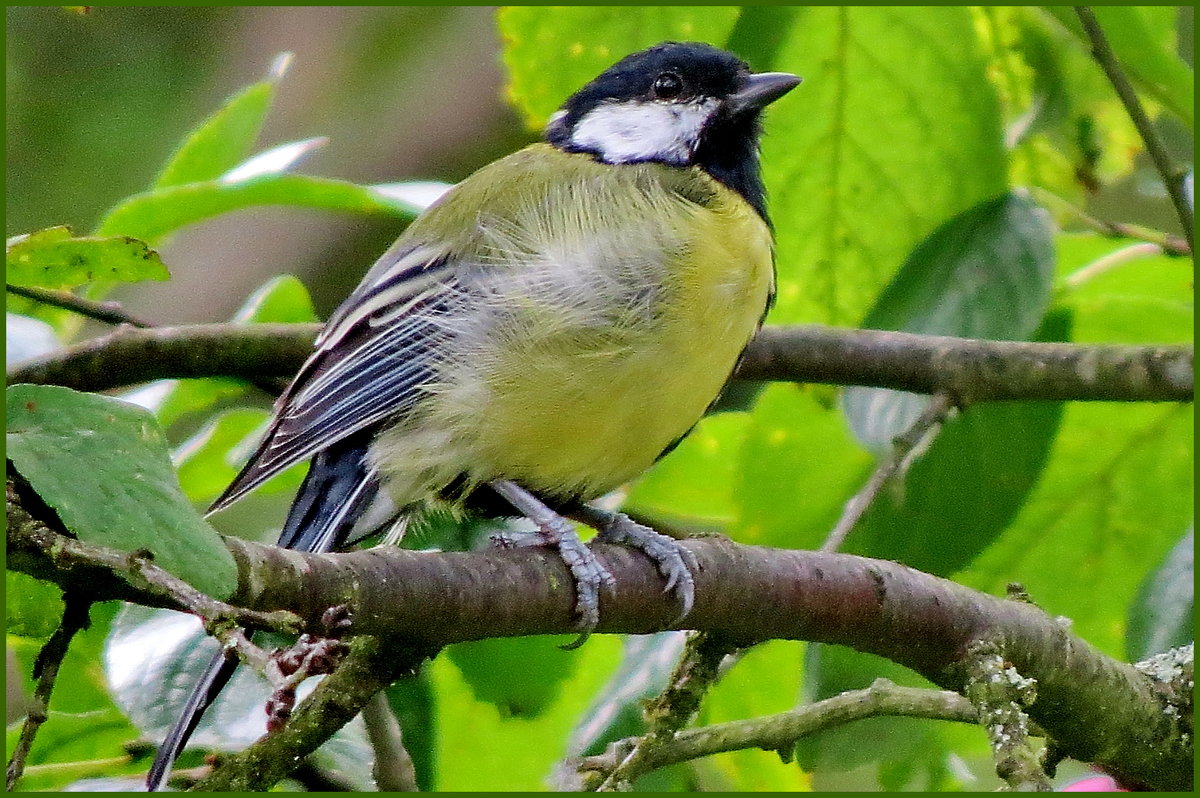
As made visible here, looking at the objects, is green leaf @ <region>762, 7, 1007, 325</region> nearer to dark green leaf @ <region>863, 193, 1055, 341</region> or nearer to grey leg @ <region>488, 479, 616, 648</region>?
dark green leaf @ <region>863, 193, 1055, 341</region>

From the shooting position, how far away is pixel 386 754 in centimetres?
188

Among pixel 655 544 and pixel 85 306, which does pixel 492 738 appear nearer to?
pixel 655 544

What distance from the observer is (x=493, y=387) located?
5.90ft

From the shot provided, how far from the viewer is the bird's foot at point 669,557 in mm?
1501

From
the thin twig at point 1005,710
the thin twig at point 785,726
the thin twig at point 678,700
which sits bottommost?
the thin twig at point 785,726

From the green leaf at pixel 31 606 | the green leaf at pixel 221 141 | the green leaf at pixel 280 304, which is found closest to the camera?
the green leaf at pixel 31 606

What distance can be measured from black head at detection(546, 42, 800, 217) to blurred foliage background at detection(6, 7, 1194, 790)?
0.15 feet

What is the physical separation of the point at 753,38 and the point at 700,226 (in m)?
0.49

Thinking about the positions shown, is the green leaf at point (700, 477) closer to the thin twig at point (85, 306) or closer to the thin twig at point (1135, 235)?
the thin twig at point (1135, 235)

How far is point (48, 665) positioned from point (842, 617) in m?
0.85

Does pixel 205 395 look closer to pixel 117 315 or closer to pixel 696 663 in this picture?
pixel 117 315

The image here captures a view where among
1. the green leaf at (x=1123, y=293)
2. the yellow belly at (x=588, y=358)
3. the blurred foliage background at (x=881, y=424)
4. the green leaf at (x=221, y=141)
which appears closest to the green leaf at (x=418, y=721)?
the blurred foliage background at (x=881, y=424)

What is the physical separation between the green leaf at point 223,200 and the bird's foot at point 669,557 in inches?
22.9

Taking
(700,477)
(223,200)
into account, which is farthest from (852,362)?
(223,200)
